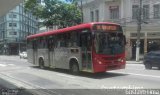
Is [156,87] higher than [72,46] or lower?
lower

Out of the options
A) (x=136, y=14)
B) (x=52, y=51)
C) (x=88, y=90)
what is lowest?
(x=88, y=90)

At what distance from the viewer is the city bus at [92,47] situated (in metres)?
18.2

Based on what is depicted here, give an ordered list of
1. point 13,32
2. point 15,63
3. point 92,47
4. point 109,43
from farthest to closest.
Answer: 1. point 13,32
2. point 15,63
3. point 109,43
4. point 92,47

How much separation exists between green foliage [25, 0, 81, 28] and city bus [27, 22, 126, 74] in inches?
1020

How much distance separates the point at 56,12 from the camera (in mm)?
48531

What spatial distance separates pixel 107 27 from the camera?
742 inches

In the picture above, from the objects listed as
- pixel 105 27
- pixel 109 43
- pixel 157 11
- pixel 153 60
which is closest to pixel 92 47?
pixel 109 43

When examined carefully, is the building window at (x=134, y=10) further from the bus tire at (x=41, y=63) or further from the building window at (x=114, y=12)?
the bus tire at (x=41, y=63)

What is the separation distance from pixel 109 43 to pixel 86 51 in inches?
51.9

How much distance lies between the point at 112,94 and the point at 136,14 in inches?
1196

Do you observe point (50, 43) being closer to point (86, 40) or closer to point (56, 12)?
point (86, 40)

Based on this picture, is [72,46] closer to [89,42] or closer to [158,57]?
[89,42]

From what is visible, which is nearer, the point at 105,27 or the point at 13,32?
the point at 105,27

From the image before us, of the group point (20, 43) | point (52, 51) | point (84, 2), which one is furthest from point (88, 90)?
point (20, 43)
